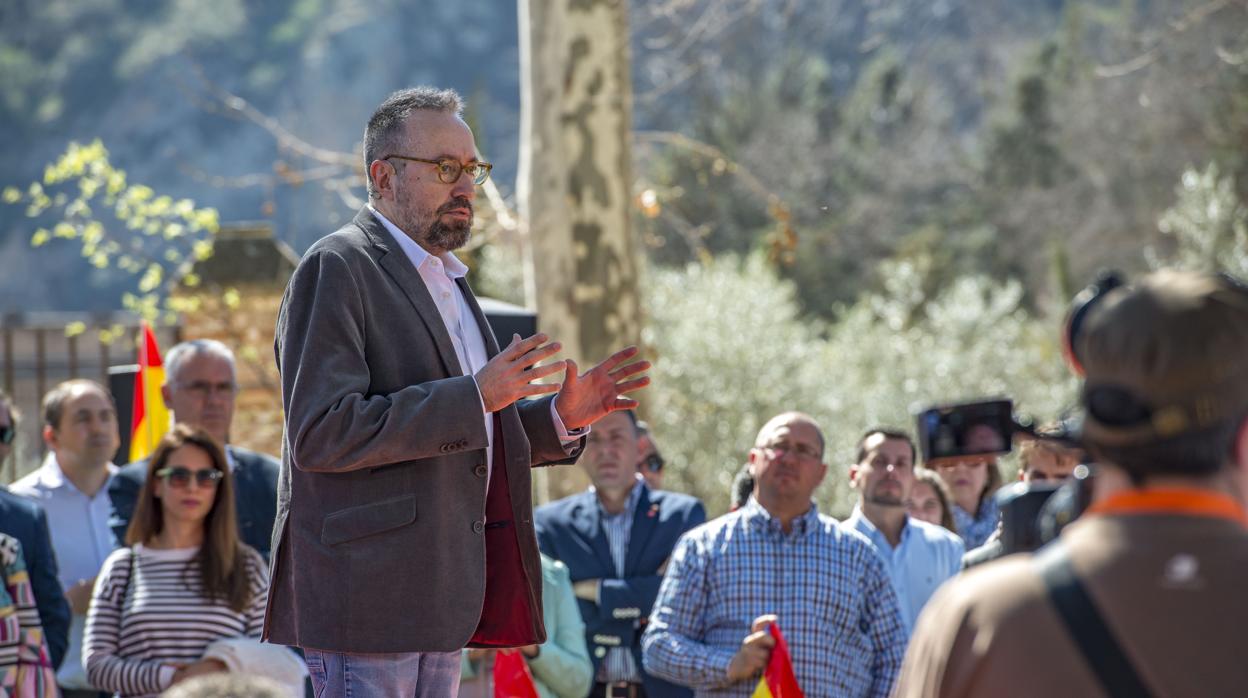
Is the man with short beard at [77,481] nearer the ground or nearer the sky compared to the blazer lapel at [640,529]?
nearer the sky

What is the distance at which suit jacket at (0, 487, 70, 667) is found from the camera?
5438mm

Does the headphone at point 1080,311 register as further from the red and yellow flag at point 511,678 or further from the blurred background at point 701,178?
the blurred background at point 701,178

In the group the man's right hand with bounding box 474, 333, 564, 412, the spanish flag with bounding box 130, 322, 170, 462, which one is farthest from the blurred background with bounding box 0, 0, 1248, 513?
the man's right hand with bounding box 474, 333, 564, 412

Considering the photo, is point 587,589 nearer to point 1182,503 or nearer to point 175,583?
point 175,583

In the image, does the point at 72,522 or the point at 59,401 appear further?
the point at 59,401

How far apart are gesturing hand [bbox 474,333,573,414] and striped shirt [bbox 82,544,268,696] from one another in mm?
2566

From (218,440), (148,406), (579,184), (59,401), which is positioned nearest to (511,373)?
(218,440)

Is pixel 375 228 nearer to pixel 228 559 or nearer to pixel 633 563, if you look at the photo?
pixel 228 559

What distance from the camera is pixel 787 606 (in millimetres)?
5691

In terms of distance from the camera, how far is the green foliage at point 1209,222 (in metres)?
29.0

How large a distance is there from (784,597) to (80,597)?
288cm

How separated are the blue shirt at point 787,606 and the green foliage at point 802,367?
16.5m

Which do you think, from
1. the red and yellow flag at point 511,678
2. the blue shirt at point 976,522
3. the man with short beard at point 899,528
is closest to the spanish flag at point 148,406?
the red and yellow flag at point 511,678

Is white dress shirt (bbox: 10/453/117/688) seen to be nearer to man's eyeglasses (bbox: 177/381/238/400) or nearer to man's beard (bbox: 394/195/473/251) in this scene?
man's eyeglasses (bbox: 177/381/238/400)
